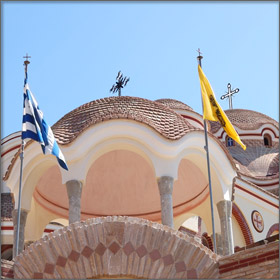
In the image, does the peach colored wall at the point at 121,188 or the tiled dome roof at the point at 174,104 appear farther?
the tiled dome roof at the point at 174,104

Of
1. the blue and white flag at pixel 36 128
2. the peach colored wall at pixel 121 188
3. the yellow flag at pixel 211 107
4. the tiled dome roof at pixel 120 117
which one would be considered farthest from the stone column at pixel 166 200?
the peach colored wall at pixel 121 188

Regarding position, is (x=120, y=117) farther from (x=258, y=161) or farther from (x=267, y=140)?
(x=267, y=140)

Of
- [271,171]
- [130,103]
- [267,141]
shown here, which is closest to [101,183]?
[130,103]

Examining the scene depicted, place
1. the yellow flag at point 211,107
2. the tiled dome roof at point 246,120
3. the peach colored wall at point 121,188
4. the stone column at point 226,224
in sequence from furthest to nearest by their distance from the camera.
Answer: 1. the tiled dome roof at point 246,120
2. the peach colored wall at point 121,188
3. the stone column at point 226,224
4. the yellow flag at point 211,107

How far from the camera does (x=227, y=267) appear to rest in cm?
633

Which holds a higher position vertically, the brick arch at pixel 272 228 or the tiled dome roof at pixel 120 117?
the tiled dome roof at pixel 120 117

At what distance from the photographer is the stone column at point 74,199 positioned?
10252mm

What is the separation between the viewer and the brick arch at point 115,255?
6316 millimetres

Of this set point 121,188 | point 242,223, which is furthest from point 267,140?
point 121,188

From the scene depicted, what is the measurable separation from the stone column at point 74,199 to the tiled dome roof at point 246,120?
14815mm

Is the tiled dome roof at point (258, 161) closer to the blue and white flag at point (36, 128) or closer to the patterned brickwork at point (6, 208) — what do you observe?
the patterned brickwork at point (6, 208)

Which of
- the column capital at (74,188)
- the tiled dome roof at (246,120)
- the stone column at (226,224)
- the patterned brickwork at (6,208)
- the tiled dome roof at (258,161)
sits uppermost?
the tiled dome roof at (246,120)

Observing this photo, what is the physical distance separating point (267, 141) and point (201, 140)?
14.3 m

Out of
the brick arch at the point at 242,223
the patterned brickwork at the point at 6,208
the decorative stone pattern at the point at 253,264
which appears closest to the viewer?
the decorative stone pattern at the point at 253,264
